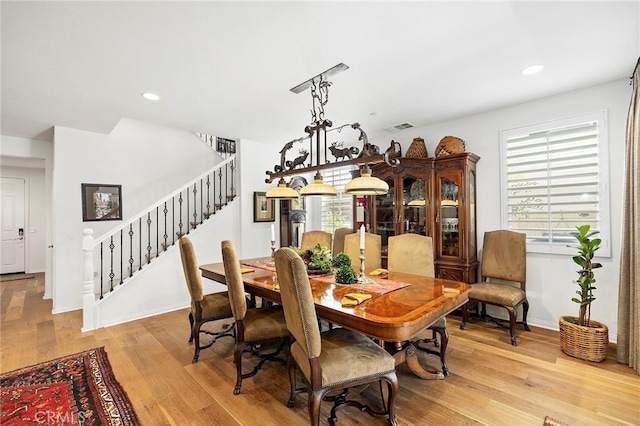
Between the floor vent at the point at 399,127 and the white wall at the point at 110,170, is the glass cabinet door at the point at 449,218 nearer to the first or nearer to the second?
the floor vent at the point at 399,127

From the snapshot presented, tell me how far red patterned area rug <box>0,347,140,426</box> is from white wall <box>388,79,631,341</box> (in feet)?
13.4

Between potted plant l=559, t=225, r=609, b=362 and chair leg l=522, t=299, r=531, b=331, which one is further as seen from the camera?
chair leg l=522, t=299, r=531, b=331

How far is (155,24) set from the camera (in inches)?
78.7

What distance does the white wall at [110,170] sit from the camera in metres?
4.21

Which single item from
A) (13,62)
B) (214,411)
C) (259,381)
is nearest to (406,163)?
(259,381)

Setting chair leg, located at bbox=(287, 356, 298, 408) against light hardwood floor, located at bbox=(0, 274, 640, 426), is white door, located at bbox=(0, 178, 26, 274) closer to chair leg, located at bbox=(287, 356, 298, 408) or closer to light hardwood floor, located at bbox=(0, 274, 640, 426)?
light hardwood floor, located at bbox=(0, 274, 640, 426)

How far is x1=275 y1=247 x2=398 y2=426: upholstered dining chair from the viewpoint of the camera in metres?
1.60

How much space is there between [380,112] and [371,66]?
1.21 metres

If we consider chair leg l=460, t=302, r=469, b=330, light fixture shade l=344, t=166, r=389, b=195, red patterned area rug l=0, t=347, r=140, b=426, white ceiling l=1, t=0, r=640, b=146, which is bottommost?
red patterned area rug l=0, t=347, r=140, b=426

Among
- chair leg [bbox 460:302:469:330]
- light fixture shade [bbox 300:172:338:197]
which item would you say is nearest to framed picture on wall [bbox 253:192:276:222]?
light fixture shade [bbox 300:172:338:197]

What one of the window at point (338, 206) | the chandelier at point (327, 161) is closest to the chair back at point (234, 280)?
the chandelier at point (327, 161)

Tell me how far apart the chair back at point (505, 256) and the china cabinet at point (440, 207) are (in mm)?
185

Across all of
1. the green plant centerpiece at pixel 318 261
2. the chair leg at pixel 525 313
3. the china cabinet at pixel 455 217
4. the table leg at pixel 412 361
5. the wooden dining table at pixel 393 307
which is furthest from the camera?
the china cabinet at pixel 455 217

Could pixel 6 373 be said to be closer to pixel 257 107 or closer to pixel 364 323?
pixel 364 323
